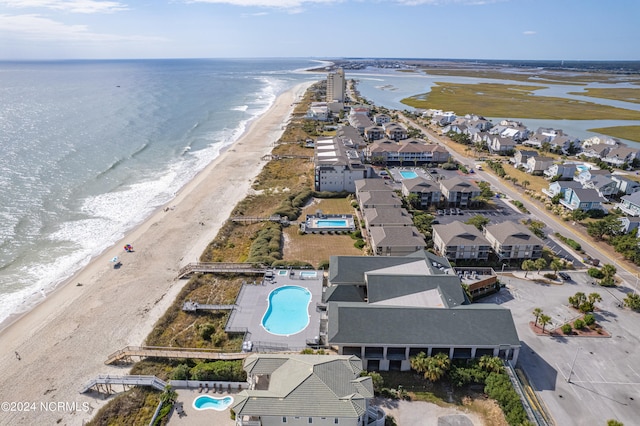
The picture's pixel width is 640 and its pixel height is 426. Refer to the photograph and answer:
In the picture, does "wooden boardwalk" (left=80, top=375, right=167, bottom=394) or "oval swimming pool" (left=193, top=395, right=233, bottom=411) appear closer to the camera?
"oval swimming pool" (left=193, top=395, right=233, bottom=411)

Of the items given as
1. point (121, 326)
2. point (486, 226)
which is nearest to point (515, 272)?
point (486, 226)

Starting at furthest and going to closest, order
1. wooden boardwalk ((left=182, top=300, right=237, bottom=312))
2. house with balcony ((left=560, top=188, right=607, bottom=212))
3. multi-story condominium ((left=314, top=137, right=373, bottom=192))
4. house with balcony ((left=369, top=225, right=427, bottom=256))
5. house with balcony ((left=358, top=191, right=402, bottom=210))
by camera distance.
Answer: multi-story condominium ((left=314, top=137, right=373, bottom=192))
house with balcony ((left=560, top=188, right=607, bottom=212))
house with balcony ((left=358, top=191, right=402, bottom=210))
house with balcony ((left=369, top=225, right=427, bottom=256))
wooden boardwalk ((left=182, top=300, right=237, bottom=312))

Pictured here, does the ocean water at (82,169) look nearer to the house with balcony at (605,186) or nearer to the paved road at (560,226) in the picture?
the paved road at (560,226)

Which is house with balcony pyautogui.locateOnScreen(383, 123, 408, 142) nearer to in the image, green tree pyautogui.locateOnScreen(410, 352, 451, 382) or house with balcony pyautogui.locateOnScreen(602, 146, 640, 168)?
house with balcony pyautogui.locateOnScreen(602, 146, 640, 168)

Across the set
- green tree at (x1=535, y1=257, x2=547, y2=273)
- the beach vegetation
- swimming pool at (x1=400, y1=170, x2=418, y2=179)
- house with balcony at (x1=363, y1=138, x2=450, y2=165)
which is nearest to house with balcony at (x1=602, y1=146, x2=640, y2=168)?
house with balcony at (x1=363, y1=138, x2=450, y2=165)

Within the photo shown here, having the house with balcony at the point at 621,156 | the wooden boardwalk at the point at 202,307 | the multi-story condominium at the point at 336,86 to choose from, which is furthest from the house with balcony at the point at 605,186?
the multi-story condominium at the point at 336,86

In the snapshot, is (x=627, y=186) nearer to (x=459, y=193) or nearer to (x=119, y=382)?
(x=459, y=193)

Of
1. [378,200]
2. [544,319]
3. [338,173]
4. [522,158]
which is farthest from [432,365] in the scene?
[522,158]
